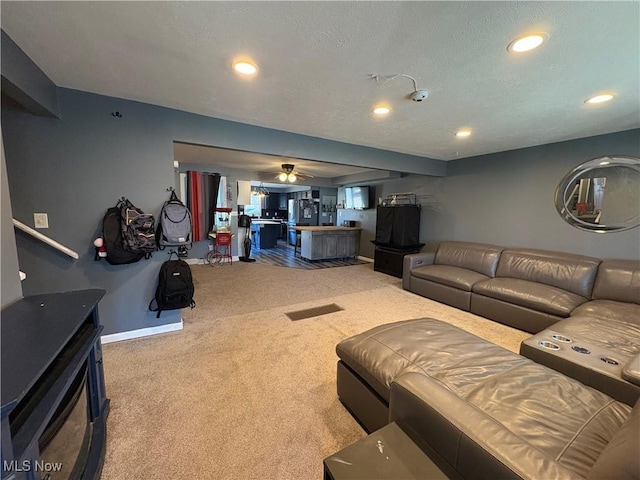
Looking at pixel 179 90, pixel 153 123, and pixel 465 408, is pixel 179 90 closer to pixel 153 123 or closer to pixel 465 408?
pixel 153 123

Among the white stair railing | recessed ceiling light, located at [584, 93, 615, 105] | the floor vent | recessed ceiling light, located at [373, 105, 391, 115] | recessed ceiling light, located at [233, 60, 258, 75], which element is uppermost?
recessed ceiling light, located at [584, 93, 615, 105]

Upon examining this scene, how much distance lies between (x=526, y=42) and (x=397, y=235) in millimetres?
4141

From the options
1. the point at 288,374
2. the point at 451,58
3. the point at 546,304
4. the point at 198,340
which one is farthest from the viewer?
the point at 546,304

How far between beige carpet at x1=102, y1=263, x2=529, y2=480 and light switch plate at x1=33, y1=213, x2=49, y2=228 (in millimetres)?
1257

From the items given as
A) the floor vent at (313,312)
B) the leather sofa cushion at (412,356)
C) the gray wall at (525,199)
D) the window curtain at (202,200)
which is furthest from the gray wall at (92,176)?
the gray wall at (525,199)

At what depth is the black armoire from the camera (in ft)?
17.8

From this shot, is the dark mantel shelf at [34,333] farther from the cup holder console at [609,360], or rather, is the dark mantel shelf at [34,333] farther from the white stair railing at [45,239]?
the cup holder console at [609,360]

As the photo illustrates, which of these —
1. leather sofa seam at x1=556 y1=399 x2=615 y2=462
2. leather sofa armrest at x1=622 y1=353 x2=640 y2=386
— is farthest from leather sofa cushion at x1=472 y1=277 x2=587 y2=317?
leather sofa seam at x1=556 y1=399 x2=615 y2=462

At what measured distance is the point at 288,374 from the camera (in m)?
2.15

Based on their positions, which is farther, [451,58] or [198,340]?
[198,340]

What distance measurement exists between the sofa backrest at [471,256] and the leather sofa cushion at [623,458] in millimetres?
3495

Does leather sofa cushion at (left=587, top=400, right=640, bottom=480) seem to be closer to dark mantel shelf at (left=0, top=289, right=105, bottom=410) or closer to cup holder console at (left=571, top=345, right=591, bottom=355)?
cup holder console at (left=571, top=345, right=591, bottom=355)

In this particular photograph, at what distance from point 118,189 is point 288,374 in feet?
7.71

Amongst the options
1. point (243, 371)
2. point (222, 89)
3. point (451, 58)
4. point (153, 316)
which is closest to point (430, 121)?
point (451, 58)
